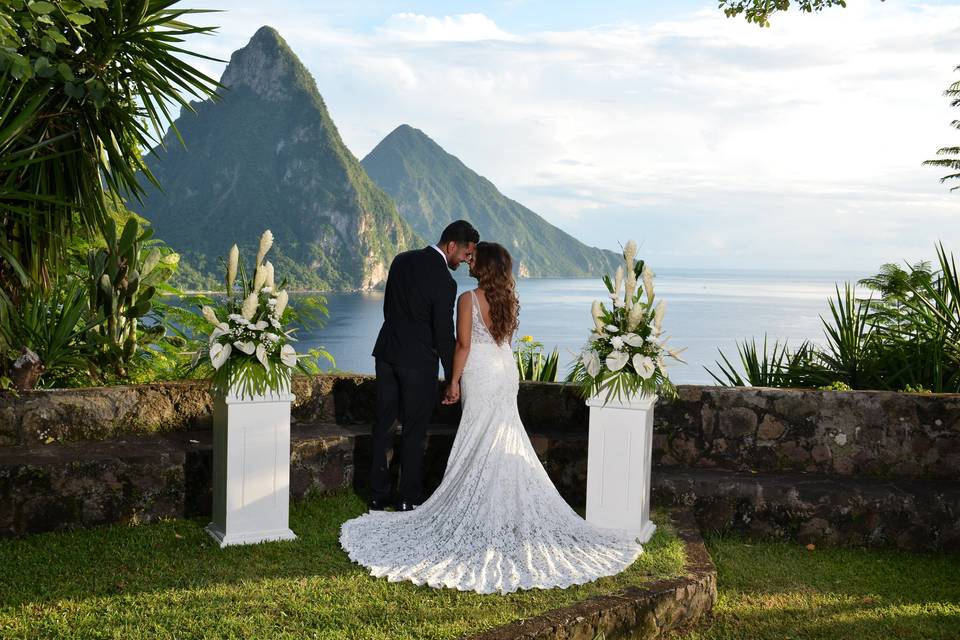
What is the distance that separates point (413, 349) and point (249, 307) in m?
1.12

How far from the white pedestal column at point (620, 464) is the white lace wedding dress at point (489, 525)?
133 millimetres

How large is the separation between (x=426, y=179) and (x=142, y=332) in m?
123

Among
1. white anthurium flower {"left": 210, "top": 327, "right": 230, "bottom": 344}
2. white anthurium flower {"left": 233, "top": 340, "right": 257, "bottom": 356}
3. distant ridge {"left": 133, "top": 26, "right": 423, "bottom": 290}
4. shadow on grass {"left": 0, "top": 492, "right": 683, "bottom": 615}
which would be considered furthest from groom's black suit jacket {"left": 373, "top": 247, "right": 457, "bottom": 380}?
distant ridge {"left": 133, "top": 26, "right": 423, "bottom": 290}

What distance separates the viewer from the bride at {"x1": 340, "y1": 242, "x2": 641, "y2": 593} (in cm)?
430

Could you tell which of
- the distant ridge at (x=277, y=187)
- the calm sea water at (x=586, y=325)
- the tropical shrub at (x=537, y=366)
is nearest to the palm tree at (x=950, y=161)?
the tropical shrub at (x=537, y=366)

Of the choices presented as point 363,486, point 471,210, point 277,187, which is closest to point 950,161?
point 363,486

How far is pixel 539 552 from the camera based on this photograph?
4.52 meters

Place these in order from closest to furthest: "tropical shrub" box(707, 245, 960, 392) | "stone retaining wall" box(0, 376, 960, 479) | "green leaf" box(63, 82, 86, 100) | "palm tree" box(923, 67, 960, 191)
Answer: "green leaf" box(63, 82, 86, 100)
"stone retaining wall" box(0, 376, 960, 479)
"tropical shrub" box(707, 245, 960, 392)
"palm tree" box(923, 67, 960, 191)

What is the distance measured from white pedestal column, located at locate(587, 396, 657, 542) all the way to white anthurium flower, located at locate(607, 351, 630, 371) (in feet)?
0.69

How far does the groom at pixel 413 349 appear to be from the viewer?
5391 mm

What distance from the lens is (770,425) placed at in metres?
5.91

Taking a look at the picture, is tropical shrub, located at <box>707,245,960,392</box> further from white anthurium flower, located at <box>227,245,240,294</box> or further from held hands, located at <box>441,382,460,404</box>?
white anthurium flower, located at <box>227,245,240,294</box>

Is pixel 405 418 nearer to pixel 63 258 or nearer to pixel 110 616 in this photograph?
pixel 110 616

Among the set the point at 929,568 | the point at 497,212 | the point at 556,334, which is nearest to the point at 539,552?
the point at 929,568
